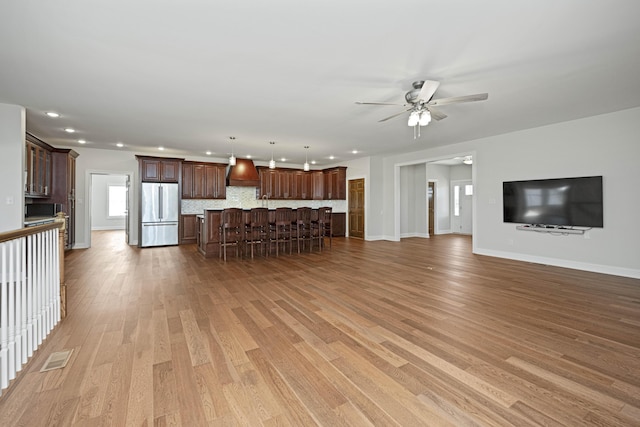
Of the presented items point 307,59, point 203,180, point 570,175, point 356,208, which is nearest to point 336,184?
point 356,208

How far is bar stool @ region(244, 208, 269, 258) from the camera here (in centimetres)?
654

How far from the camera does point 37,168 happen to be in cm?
564

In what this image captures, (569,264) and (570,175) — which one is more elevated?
(570,175)

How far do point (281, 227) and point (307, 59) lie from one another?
4703mm

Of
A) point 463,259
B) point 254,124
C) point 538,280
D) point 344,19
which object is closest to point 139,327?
point 344,19

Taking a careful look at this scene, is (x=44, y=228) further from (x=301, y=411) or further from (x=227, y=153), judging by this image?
(x=227, y=153)

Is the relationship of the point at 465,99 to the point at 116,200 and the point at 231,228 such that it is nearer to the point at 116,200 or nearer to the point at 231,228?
the point at 231,228

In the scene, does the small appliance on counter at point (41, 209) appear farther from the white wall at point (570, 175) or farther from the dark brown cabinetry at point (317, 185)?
the white wall at point (570, 175)

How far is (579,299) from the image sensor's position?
349 cm

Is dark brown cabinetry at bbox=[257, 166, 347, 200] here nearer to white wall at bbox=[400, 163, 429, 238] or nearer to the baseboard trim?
white wall at bbox=[400, 163, 429, 238]

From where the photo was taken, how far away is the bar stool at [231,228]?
246 inches

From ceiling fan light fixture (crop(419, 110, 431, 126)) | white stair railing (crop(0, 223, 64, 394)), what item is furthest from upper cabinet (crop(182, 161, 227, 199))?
ceiling fan light fixture (crop(419, 110, 431, 126))

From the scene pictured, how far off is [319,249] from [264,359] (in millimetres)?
5183

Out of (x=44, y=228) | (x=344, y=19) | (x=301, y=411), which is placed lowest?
(x=301, y=411)
